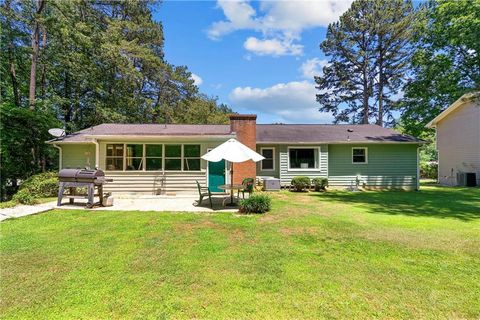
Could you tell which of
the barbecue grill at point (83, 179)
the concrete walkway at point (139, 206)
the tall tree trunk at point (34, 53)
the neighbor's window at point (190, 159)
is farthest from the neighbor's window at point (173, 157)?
the tall tree trunk at point (34, 53)

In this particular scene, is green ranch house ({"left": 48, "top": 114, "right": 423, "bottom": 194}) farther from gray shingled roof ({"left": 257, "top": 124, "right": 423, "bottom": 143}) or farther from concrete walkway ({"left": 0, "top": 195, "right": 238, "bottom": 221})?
concrete walkway ({"left": 0, "top": 195, "right": 238, "bottom": 221})

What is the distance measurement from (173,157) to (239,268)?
9206 mm

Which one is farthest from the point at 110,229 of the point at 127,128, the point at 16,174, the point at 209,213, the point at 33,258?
the point at 16,174

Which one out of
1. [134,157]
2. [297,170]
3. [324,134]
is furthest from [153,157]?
[324,134]

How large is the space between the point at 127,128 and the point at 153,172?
4.58m

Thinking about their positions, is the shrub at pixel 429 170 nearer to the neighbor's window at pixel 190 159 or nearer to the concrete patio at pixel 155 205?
the concrete patio at pixel 155 205

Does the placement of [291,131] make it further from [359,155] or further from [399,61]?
[399,61]

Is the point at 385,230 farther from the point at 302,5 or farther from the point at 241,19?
the point at 241,19

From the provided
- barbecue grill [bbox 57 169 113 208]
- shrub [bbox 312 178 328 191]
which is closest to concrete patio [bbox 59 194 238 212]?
barbecue grill [bbox 57 169 113 208]

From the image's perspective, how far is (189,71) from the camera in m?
30.3

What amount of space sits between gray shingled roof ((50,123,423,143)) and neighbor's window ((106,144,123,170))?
194cm

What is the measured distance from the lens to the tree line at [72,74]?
14719 mm

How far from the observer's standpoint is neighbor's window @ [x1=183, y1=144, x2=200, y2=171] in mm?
12492

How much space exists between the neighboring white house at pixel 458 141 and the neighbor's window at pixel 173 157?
60.9 ft
